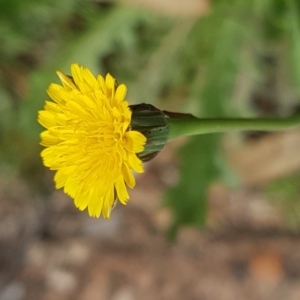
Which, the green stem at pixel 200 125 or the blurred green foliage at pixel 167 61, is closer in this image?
the green stem at pixel 200 125

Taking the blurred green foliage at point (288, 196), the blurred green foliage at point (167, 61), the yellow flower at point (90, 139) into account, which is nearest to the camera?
the yellow flower at point (90, 139)

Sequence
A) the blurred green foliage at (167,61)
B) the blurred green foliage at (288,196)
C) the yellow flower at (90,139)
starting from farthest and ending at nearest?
the blurred green foliage at (288,196)
the blurred green foliage at (167,61)
the yellow flower at (90,139)

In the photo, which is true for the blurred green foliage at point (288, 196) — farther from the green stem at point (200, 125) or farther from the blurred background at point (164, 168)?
the green stem at point (200, 125)

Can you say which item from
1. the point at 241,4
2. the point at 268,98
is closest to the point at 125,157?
the point at 241,4

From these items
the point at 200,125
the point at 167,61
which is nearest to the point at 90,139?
the point at 200,125

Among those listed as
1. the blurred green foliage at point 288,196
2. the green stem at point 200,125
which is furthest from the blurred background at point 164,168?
the green stem at point 200,125

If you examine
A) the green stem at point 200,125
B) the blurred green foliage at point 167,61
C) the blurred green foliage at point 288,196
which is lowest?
the blurred green foliage at point 288,196

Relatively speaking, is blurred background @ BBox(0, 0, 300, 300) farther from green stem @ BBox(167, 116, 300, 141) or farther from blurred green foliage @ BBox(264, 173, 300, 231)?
green stem @ BBox(167, 116, 300, 141)
